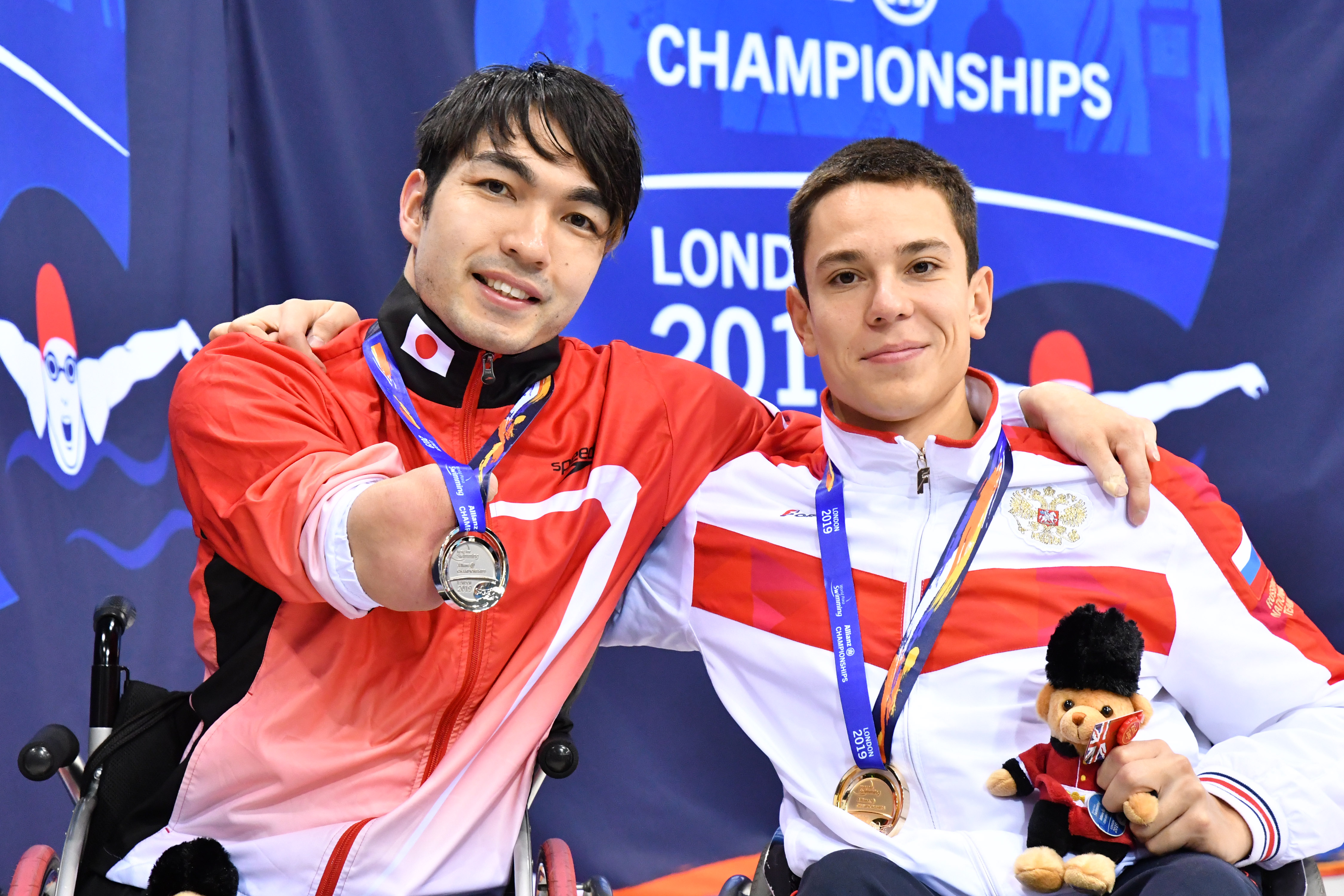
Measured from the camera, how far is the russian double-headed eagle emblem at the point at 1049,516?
5.79 feet

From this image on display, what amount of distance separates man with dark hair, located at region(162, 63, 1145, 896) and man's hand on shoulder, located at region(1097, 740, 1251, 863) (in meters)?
0.49

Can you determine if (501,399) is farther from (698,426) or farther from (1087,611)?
(1087,611)

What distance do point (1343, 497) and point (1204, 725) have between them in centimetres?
221

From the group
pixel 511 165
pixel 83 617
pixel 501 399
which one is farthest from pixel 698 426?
pixel 83 617

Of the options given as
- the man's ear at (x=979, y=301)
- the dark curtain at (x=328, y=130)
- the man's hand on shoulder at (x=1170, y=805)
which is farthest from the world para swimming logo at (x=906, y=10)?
the man's hand on shoulder at (x=1170, y=805)

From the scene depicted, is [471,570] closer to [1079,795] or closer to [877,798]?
[877,798]

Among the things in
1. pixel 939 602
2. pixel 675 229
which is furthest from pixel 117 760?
pixel 675 229

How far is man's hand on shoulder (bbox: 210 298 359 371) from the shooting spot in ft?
5.76

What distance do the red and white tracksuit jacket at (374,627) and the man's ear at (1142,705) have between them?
0.82m

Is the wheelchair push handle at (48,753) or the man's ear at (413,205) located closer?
the wheelchair push handle at (48,753)

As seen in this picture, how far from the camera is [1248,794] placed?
59.4 inches

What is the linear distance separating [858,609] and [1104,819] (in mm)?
472

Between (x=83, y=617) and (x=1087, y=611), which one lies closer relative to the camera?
(x=1087, y=611)

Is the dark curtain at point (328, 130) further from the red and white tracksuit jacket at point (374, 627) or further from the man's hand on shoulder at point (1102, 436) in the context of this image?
the man's hand on shoulder at point (1102, 436)
